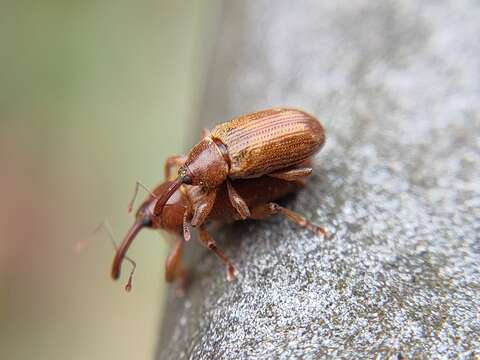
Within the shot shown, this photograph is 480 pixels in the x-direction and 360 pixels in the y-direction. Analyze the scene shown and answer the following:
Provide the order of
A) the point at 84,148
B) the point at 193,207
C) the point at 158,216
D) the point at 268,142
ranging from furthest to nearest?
the point at 84,148 → the point at 158,216 → the point at 193,207 → the point at 268,142

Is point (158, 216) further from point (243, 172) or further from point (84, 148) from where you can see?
→ point (84, 148)

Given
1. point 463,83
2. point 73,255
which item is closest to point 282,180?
point 463,83

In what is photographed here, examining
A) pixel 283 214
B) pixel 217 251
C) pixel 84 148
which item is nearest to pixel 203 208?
pixel 217 251

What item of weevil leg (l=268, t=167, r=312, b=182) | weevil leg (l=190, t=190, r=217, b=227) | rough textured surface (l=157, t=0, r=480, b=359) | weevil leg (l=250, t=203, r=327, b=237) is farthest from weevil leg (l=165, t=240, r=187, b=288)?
weevil leg (l=268, t=167, r=312, b=182)

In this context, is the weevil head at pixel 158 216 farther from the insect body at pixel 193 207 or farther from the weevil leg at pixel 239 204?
the weevil leg at pixel 239 204

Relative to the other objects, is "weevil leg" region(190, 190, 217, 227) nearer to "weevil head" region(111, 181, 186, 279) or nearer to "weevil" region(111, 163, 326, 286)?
"weevil" region(111, 163, 326, 286)

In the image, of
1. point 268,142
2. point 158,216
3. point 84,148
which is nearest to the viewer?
point 268,142
